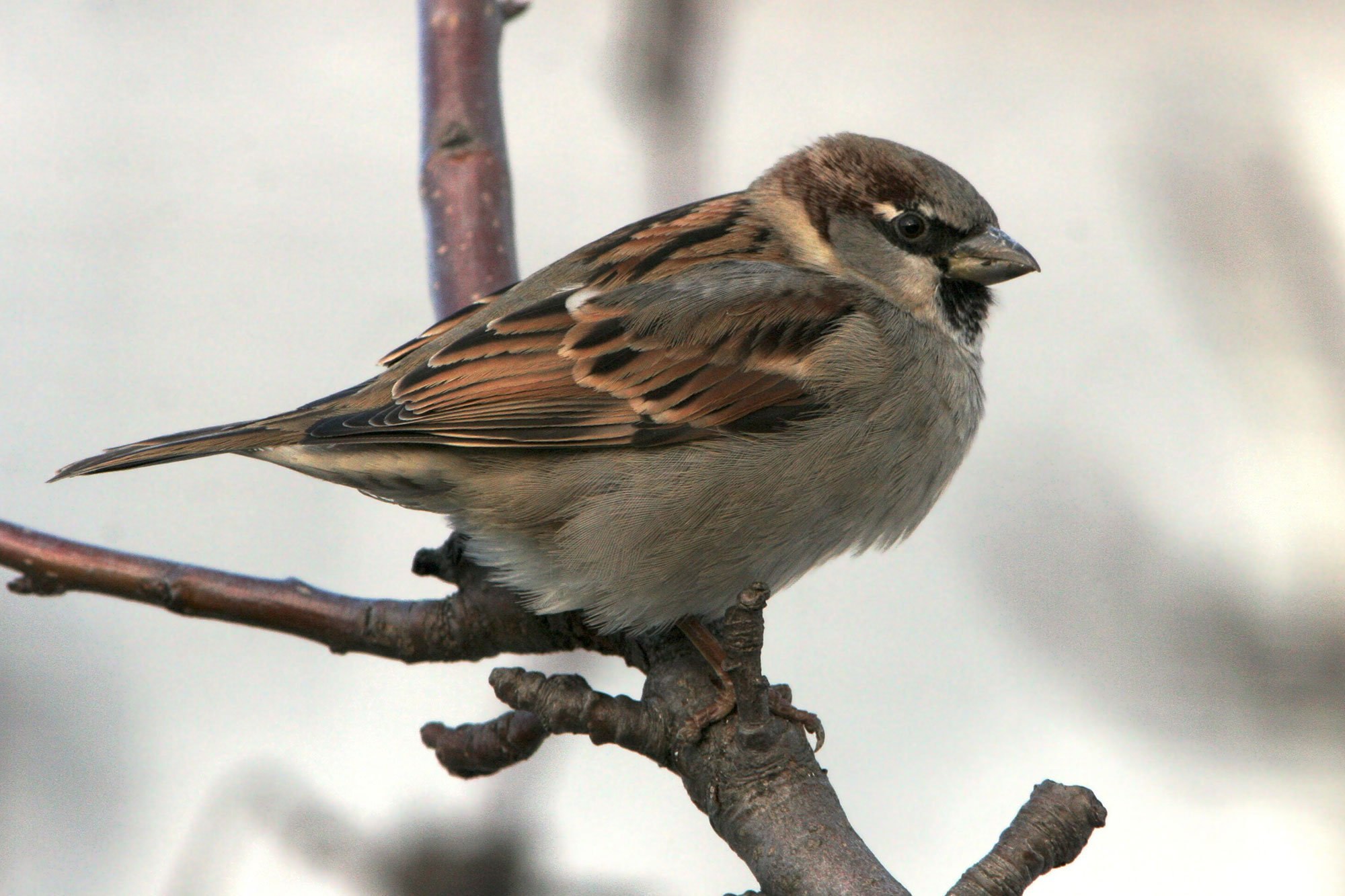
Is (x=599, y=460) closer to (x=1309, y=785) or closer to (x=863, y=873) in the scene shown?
(x=863, y=873)

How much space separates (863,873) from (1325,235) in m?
1.17

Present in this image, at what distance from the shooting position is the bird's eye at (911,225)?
8.66 ft

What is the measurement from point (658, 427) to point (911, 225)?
0.71 metres

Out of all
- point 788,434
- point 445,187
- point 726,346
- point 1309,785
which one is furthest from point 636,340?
point 1309,785

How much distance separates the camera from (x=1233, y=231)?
7.31ft

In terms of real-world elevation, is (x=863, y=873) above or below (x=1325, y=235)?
below

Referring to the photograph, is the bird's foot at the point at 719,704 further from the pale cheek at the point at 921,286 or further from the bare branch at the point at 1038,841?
the pale cheek at the point at 921,286

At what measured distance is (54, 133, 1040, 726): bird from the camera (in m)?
2.31

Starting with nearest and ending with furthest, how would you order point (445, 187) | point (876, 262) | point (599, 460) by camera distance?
point (599, 460) < point (876, 262) < point (445, 187)

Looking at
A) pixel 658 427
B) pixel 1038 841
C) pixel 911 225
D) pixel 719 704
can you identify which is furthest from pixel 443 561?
pixel 1038 841

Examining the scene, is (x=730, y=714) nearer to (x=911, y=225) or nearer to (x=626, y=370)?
(x=626, y=370)

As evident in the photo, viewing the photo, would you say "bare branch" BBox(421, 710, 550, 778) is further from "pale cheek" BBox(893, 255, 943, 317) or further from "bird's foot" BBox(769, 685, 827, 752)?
"pale cheek" BBox(893, 255, 943, 317)

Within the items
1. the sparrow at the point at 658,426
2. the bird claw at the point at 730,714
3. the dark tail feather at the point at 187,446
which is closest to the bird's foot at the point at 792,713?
the bird claw at the point at 730,714

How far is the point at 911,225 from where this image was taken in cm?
265
